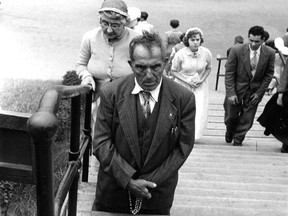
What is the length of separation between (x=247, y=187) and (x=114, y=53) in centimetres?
198

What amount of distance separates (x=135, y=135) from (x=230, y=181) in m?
2.62

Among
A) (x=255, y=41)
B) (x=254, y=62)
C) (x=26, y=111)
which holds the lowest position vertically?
(x=26, y=111)

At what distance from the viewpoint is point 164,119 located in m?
2.86

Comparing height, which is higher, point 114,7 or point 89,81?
point 114,7

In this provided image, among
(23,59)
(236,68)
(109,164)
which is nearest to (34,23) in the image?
(23,59)

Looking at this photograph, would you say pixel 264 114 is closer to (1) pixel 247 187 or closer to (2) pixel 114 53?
(1) pixel 247 187

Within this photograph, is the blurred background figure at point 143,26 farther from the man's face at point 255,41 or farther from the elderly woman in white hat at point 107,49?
the elderly woman in white hat at point 107,49

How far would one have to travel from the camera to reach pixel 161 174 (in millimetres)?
2951

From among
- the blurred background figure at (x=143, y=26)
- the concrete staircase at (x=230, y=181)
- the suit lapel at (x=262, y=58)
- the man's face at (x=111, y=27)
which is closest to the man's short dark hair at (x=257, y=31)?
the suit lapel at (x=262, y=58)

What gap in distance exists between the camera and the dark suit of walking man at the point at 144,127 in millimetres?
2854

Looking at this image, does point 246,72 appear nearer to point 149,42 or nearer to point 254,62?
point 254,62

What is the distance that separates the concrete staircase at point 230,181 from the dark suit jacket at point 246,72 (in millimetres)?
802

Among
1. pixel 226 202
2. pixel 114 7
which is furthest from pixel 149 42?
pixel 226 202

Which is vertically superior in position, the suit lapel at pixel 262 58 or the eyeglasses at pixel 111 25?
the eyeglasses at pixel 111 25
